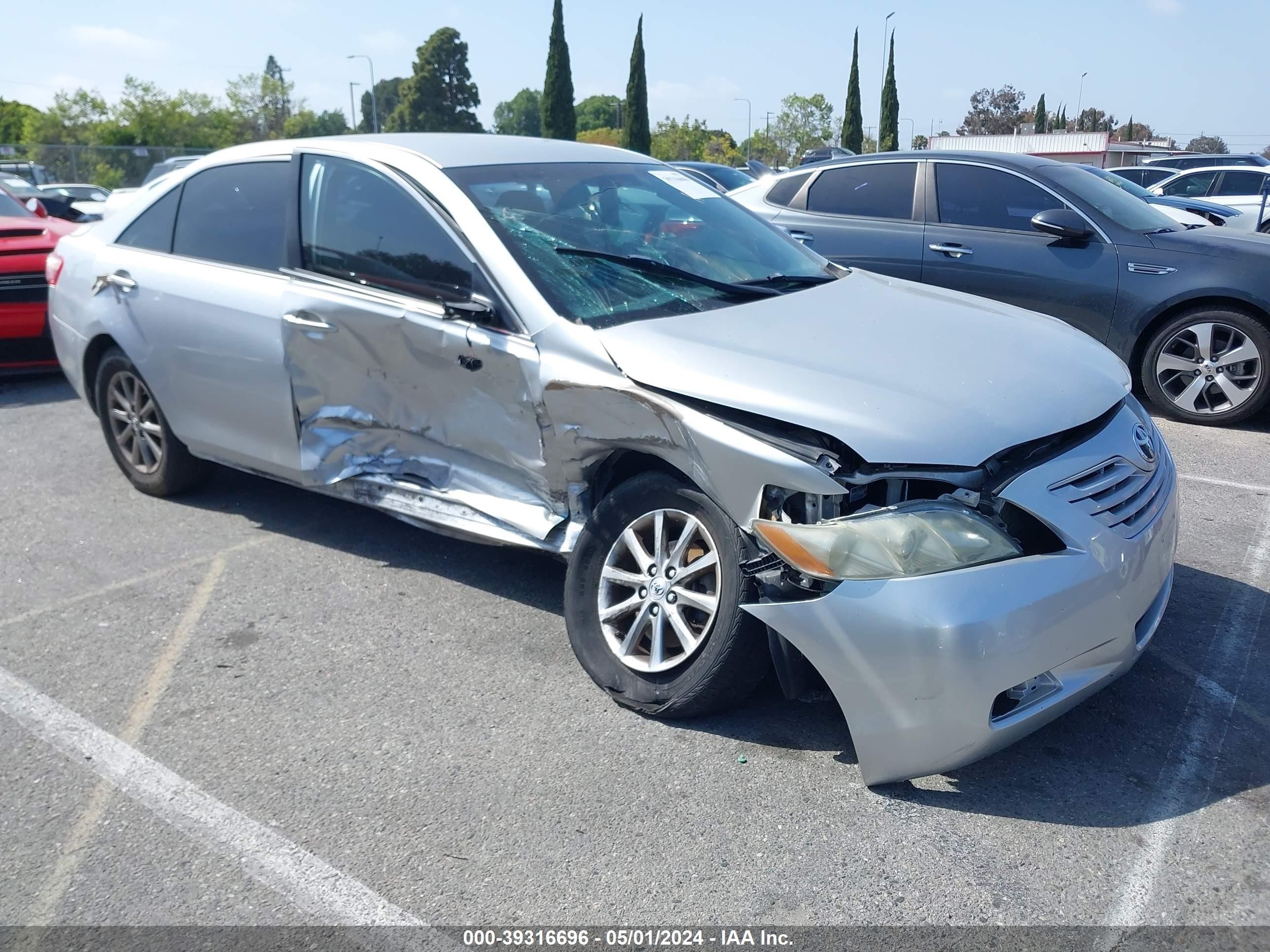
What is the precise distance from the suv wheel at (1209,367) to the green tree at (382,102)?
90064mm

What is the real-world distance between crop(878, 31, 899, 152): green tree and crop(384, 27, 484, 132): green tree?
3122 centimetres

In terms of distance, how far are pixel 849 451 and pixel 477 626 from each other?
1715mm

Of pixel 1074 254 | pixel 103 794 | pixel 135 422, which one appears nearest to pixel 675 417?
pixel 103 794

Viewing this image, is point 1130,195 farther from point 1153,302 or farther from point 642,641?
point 642,641

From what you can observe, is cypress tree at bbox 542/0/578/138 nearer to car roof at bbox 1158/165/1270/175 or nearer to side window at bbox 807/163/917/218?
car roof at bbox 1158/165/1270/175

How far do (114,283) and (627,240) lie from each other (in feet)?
8.75

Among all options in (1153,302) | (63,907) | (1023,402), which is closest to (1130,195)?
(1153,302)

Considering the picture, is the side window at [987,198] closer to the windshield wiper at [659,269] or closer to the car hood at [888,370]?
the car hood at [888,370]

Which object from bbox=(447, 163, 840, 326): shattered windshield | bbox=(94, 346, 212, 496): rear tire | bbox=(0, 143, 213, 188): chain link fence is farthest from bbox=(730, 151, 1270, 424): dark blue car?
bbox=(0, 143, 213, 188): chain link fence

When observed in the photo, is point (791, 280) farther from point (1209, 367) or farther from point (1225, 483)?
point (1209, 367)

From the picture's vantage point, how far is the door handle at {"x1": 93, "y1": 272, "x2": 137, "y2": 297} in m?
4.97

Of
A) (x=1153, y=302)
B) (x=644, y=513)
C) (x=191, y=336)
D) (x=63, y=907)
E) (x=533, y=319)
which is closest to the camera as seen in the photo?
(x=63, y=907)

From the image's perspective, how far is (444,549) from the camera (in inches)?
186

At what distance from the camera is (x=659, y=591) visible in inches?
127
